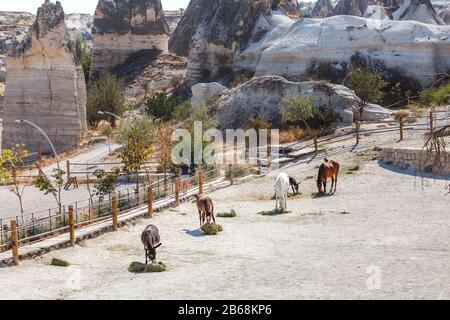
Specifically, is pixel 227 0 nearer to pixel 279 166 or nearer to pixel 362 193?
pixel 279 166

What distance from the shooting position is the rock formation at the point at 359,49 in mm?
46594

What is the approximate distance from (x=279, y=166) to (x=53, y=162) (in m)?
14.2

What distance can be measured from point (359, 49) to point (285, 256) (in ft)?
114

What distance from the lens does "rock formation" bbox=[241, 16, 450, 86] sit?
153ft

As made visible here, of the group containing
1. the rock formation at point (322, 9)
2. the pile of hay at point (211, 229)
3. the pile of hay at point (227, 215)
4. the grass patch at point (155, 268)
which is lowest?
the pile of hay at point (227, 215)

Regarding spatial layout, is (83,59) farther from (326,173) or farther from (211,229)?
(211,229)

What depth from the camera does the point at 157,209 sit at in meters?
21.8

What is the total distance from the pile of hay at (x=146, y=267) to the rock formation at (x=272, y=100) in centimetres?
2488

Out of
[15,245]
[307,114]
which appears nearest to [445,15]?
[307,114]

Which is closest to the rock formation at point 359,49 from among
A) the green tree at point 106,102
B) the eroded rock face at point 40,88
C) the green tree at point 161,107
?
the green tree at point 161,107

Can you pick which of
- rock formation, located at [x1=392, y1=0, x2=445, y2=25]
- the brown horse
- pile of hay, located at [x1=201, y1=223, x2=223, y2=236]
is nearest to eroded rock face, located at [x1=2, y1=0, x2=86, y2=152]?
the brown horse

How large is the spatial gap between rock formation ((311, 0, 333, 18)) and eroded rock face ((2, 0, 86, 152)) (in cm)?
6384

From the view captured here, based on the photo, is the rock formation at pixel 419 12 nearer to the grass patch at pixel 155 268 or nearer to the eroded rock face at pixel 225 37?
the eroded rock face at pixel 225 37

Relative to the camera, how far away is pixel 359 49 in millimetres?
48438
